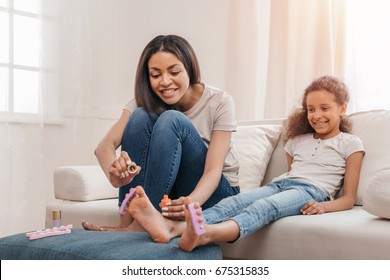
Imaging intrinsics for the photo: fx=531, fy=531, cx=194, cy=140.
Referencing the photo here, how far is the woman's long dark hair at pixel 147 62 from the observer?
5.67 feet

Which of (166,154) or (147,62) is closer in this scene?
(166,154)

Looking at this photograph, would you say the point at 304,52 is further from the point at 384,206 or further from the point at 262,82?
the point at 384,206

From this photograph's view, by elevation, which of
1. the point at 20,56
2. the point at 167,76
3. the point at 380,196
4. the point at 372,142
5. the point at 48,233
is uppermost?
the point at 20,56

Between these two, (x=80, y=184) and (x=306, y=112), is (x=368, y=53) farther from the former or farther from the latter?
(x=80, y=184)

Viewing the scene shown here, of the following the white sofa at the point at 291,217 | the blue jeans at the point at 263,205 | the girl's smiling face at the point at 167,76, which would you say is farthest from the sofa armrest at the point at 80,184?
the blue jeans at the point at 263,205

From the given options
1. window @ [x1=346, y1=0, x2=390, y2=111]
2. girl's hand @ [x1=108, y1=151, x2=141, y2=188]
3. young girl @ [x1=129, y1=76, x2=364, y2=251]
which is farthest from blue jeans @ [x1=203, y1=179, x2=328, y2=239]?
window @ [x1=346, y1=0, x2=390, y2=111]

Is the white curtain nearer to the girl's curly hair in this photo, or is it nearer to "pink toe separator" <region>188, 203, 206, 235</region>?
the girl's curly hair

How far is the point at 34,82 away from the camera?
2732 mm

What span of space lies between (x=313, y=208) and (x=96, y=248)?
2.29 ft

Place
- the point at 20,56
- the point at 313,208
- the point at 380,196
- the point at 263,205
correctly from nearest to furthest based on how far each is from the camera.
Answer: the point at 380,196, the point at 263,205, the point at 313,208, the point at 20,56

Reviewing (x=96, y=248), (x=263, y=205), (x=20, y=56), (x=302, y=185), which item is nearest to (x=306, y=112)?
(x=302, y=185)

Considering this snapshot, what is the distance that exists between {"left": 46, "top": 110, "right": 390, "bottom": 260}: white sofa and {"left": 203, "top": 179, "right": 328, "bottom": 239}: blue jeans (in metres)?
0.05

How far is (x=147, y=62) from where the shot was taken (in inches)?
69.6

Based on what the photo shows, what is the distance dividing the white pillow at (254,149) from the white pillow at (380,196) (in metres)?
0.68
